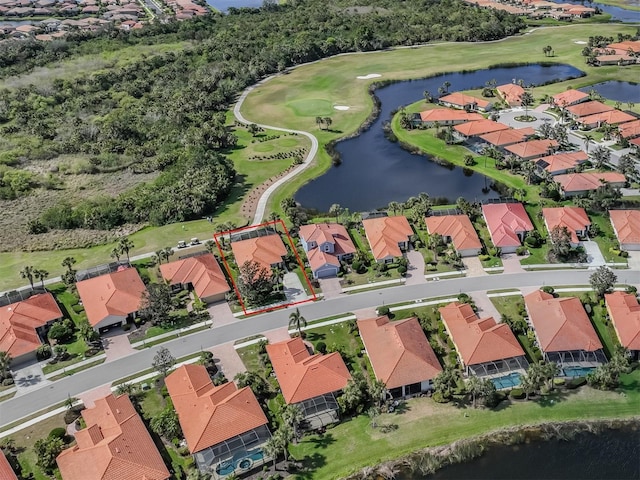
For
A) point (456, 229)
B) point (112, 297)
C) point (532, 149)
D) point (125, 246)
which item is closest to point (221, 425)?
point (112, 297)

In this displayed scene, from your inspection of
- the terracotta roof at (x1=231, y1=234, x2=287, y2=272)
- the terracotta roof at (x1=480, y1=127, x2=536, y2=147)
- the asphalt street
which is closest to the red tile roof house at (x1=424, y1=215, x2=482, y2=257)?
the asphalt street

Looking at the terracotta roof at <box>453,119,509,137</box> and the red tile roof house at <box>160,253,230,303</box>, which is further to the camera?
the terracotta roof at <box>453,119,509,137</box>

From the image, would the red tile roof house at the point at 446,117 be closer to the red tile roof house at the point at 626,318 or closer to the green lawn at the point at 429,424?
the red tile roof house at the point at 626,318

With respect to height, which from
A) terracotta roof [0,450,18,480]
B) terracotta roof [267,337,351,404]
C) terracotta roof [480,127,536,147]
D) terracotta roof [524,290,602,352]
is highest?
terracotta roof [480,127,536,147]

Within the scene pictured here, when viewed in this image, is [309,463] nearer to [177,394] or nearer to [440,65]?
[177,394]

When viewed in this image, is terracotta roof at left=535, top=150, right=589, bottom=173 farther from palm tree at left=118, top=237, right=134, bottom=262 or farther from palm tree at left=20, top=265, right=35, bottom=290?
palm tree at left=20, top=265, right=35, bottom=290
